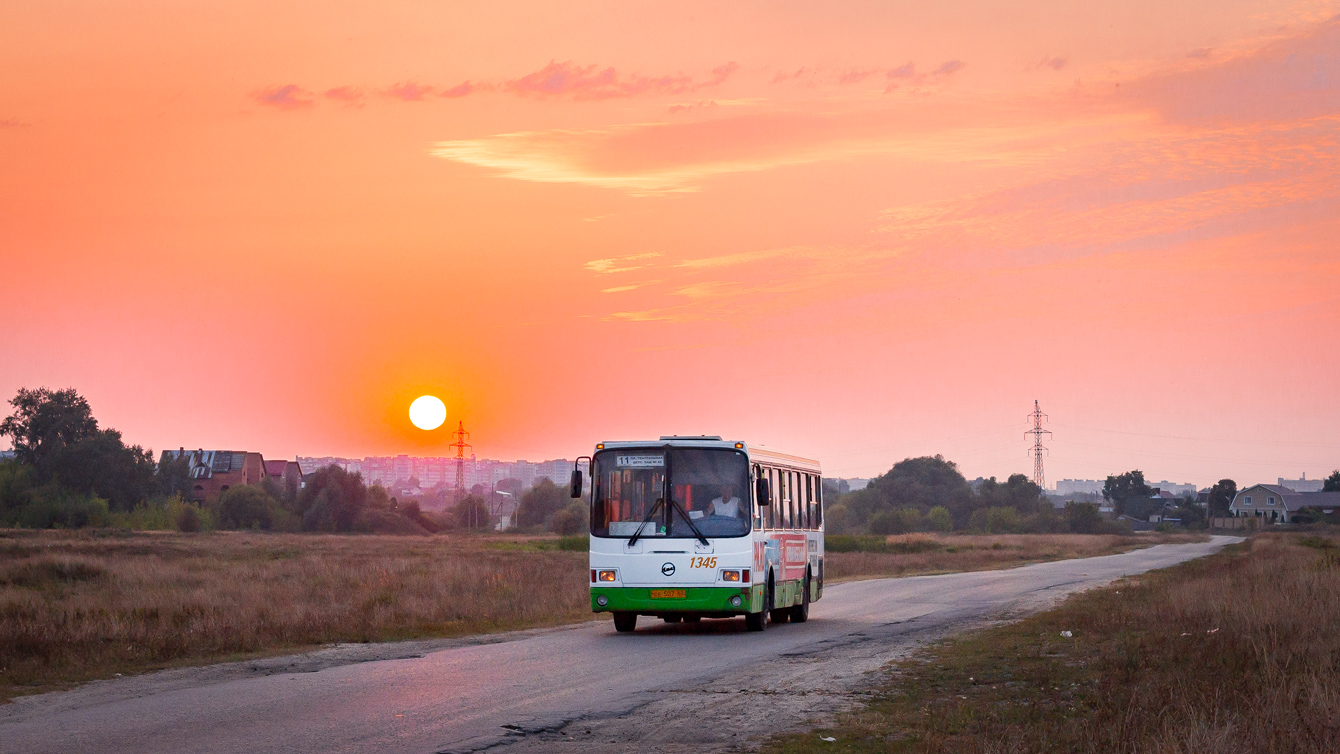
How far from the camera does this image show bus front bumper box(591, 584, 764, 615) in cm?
2012

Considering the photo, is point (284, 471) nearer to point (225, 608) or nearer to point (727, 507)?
point (225, 608)

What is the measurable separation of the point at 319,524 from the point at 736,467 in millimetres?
103787

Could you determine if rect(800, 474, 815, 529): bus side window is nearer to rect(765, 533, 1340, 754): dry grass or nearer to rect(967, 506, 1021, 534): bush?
rect(765, 533, 1340, 754): dry grass

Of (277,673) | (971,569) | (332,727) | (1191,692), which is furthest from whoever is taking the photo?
(971,569)

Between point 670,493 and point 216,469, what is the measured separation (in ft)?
469

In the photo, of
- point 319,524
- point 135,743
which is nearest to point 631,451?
point 135,743

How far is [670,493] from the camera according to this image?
20.8 metres

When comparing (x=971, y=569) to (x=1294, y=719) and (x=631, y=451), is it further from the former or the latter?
(x=1294, y=719)

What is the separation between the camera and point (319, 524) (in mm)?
117500

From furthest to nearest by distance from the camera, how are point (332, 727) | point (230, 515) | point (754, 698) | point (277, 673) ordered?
point (230, 515) → point (277, 673) → point (754, 698) → point (332, 727)

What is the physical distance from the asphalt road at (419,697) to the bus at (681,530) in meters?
0.66

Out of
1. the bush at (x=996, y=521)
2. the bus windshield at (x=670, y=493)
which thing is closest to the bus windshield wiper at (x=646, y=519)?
the bus windshield at (x=670, y=493)

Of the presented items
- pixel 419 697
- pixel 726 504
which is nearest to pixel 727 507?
pixel 726 504

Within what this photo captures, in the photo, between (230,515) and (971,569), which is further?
(230,515)
